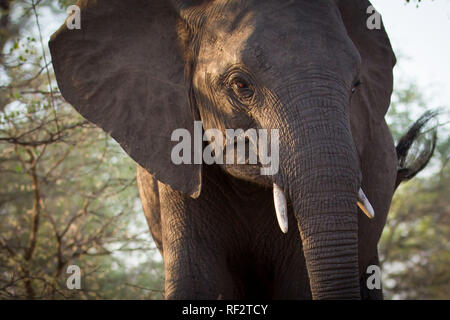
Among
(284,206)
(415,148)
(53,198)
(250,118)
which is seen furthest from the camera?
(53,198)

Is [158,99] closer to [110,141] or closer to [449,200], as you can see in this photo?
[110,141]

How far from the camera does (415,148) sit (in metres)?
5.22

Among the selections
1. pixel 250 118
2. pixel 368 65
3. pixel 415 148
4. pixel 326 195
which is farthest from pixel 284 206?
pixel 415 148

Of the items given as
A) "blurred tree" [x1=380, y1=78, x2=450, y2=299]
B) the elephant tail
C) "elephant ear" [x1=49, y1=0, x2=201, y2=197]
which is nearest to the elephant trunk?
"elephant ear" [x1=49, y1=0, x2=201, y2=197]

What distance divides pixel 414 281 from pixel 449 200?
2.57m

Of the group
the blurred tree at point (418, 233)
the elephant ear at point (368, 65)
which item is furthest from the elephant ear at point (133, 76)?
the blurred tree at point (418, 233)

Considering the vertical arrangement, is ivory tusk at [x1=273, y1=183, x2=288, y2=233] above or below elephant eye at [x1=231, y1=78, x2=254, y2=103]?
below

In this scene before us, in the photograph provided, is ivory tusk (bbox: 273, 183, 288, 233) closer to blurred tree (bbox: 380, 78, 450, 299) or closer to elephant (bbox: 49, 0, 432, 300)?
elephant (bbox: 49, 0, 432, 300)

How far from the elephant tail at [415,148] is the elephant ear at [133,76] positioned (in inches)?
94.1

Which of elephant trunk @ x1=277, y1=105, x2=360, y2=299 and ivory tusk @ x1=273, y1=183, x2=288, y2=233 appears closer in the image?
elephant trunk @ x1=277, y1=105, x2=360, y2=299

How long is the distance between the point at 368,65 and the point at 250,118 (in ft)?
4.02

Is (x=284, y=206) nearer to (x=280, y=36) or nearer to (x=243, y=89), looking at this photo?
(x=243, y=89)

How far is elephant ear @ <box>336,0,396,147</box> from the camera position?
12.4 feet
